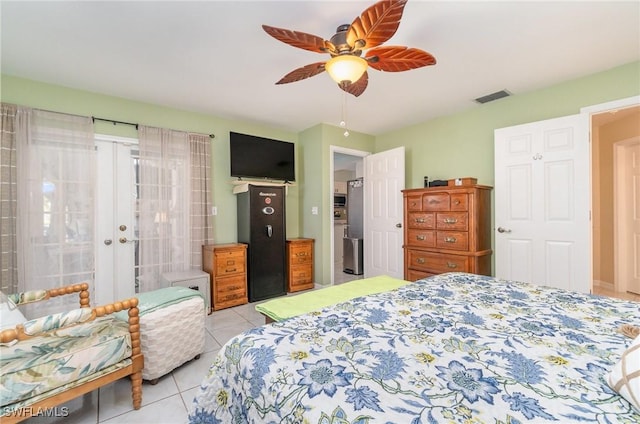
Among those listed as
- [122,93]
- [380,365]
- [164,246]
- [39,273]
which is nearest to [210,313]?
[164,246]

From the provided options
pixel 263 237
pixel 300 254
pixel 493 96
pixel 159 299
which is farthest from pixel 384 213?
pixel 159 299

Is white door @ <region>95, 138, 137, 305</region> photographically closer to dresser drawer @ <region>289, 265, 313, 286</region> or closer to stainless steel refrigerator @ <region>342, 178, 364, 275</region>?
dresser drawer @ <region>289, 265, 313, 286</region>

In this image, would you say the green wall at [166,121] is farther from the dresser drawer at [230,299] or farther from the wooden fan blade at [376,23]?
the wooden fan blade at [376,23]

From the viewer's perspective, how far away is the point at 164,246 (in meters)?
3.35

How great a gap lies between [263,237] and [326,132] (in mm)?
1840

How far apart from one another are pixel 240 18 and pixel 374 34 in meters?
0.97

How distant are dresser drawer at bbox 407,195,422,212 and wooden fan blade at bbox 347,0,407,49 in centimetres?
226

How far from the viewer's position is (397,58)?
5.88 ft

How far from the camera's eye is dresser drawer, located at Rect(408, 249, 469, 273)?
313 centimetres

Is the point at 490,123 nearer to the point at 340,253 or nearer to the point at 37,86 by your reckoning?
the point at 340,253

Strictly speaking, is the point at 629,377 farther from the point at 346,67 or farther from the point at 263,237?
the point at 263,237

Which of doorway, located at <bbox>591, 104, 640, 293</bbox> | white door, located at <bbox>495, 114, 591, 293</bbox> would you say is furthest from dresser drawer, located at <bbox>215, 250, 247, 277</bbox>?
doorway, located at <bbox>591, 104, 640, 293</bbox>

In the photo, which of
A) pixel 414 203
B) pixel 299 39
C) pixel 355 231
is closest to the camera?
pixel 299 39

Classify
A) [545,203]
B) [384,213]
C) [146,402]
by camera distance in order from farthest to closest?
1. [384,213]
2. [545,203]
3. [146,402]
